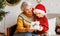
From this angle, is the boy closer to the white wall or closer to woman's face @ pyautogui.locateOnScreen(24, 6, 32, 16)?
woman's face @ pyautogui.locateOnScreen(24, 6, 32, 16)

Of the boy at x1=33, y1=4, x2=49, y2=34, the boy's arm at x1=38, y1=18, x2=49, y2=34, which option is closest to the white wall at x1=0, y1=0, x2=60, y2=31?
the boy at x1=33, y1=4, x2=49, y2=34

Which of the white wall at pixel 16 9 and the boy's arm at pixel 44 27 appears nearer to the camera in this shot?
the boy's arm at pixel 44 27

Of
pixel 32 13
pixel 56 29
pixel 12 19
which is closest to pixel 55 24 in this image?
pixel 56 29

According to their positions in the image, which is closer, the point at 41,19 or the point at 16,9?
the point at 41,19

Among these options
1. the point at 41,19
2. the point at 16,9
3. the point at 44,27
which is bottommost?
the point at 44,27

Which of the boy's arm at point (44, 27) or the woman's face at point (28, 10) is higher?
the woman's face at point (28, 10)

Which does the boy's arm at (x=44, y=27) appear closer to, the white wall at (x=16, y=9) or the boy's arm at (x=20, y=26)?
the boy's arm at (x=20, y=26)

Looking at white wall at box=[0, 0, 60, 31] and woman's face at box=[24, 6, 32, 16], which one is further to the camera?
white wall at box=[0, 0, 60, 31]

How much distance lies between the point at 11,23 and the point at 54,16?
91 cm

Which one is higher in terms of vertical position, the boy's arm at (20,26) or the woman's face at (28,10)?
the woman's face at (28,10)

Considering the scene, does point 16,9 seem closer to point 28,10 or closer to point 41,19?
point 28,10

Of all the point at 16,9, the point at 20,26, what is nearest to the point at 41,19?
the point at 20,26

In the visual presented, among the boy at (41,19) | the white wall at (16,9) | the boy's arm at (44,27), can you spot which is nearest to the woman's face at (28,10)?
the boy at (41,19)

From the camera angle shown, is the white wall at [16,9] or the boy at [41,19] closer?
the boy at [41,19]
